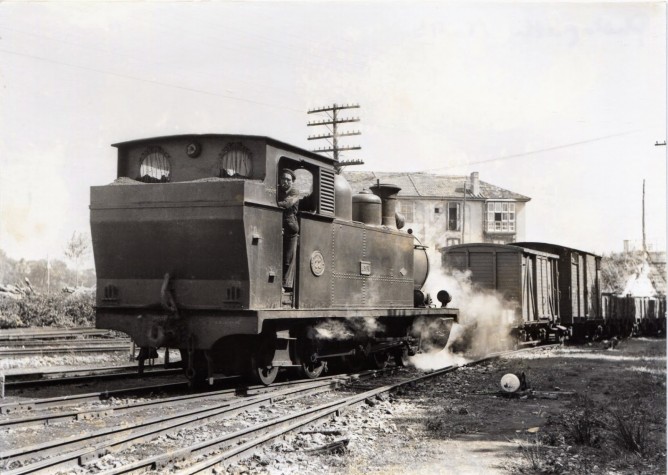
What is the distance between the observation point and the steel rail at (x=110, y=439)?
17.4 feet

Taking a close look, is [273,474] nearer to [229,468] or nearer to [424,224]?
[229,468]

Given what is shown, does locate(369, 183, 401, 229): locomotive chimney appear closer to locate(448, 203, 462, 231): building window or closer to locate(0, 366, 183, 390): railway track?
locate(0, 366, 183, 390): railway track

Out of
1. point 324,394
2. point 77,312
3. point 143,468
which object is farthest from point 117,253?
point 77,312

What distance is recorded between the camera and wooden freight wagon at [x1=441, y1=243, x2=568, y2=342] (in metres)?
17.8

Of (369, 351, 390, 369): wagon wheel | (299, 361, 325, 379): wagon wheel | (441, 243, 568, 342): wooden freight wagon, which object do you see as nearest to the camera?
(299, 361, 325, 379): wagon wheel

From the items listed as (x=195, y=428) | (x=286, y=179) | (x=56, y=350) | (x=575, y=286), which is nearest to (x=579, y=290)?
(x=575, y=286)

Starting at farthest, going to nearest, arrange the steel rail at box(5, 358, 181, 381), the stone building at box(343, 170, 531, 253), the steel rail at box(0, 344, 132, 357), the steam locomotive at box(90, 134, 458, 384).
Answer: the stone building at box(343, 170, 531, 253) → the steel rail at box(0, 344, 132, 357) → the steel rail at box(5, 358, 181, 381) → the steam locomotive at box(90, 134, 458, 384)

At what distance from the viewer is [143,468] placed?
5.23 meters

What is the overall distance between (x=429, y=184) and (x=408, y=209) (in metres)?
2.87

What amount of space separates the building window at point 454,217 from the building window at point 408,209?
458 cm

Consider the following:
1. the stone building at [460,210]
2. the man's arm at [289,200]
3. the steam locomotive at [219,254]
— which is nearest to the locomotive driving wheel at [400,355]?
the steam locomotive at [219,254]

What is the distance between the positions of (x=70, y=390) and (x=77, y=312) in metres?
13.6

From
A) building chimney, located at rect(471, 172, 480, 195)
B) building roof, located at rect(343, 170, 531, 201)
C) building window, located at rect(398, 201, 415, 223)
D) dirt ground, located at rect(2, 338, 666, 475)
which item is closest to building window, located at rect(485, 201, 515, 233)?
building roof, located at rect(343, 170, 531, 201)

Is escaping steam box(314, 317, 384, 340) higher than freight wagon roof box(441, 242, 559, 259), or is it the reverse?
freight wagon roof box(441, 242, 559, 259)
